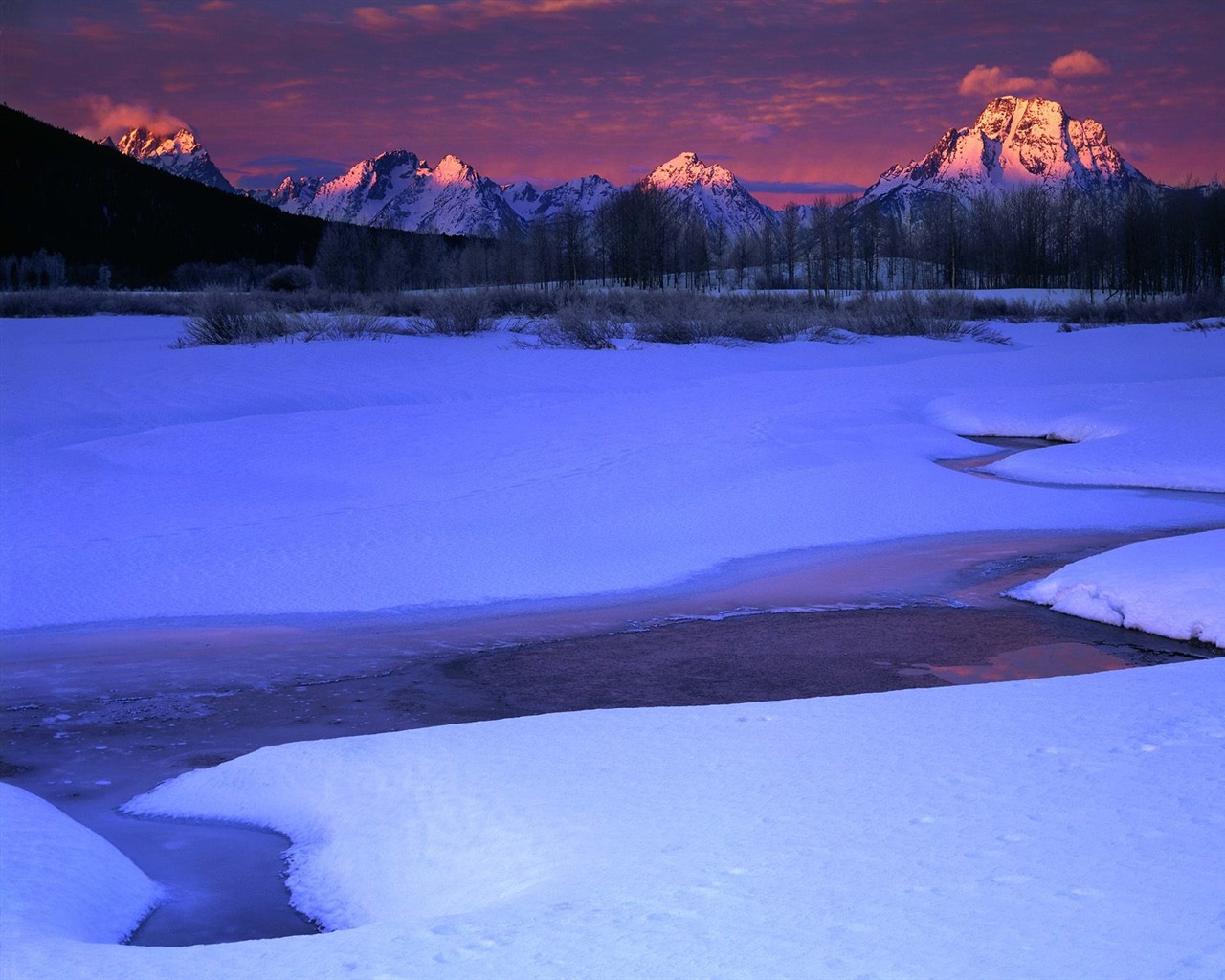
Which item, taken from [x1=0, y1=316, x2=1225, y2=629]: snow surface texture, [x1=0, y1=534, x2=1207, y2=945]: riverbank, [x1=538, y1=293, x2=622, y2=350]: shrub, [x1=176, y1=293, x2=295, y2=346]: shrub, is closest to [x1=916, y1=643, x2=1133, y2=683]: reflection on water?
[x1=0, y1=534, x2=1207, y2=945]: riverbank

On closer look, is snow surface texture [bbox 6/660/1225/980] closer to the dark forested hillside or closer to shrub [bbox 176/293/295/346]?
shrub [bbox 176/293/295/346]

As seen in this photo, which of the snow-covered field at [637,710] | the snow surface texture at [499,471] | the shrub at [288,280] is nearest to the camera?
the snow-covered field at [637,710]

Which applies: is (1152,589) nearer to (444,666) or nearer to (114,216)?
(444,666)

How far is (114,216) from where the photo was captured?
7562 cm

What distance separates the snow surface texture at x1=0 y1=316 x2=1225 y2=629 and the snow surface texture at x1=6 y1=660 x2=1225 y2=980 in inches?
Answer: 120

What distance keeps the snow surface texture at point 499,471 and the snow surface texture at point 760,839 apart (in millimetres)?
3049

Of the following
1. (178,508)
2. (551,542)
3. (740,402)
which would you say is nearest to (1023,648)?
(551,542)

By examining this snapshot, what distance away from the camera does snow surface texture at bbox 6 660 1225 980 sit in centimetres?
193

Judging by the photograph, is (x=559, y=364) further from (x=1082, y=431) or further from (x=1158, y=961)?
(x=1158, y=961)

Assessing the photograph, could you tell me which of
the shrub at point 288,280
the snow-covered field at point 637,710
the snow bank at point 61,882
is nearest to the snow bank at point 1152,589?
the snow-covered field at point 637,710

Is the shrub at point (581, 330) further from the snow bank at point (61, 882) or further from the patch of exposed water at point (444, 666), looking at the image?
the snow bank at point (61, 882)

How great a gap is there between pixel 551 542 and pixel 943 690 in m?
3.85

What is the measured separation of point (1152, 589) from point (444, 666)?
11.4ft

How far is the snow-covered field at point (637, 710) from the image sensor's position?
2.04 metres
